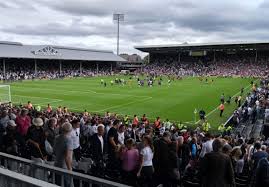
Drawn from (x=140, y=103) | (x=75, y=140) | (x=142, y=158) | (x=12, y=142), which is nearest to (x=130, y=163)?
(x=142, y=158)

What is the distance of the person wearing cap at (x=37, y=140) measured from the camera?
25.9 feet

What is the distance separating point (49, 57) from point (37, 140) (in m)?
74.1

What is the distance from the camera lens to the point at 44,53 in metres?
79.8

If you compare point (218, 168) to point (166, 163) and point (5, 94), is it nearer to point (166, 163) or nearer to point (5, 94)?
point (166, 163)

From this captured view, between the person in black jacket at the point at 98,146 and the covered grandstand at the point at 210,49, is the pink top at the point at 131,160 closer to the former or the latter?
the person in black jacket at the point at 98,146

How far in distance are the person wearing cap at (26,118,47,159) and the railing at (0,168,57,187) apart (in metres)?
3.45

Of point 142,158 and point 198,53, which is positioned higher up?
point 198,53

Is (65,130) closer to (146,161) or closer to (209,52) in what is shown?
(146,161)

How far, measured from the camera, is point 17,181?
411 cm

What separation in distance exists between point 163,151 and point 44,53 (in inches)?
2965

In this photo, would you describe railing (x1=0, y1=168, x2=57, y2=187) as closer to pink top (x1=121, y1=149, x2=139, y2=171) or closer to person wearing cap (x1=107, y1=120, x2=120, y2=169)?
pink top (x1=121, y1=149, x2=139, y2=171)

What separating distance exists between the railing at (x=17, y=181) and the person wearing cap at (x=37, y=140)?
11.3 feet

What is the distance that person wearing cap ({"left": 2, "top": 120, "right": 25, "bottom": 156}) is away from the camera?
27.8 ft

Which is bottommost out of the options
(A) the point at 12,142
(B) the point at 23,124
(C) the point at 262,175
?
(C) the point at 262,175
